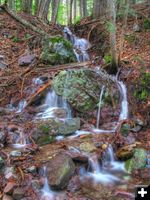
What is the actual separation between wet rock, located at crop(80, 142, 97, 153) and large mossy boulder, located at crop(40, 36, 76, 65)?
4.11 metres

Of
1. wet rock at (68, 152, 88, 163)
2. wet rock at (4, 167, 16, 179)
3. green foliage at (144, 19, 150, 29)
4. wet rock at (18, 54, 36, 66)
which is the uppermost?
green foliage at (144, 19, 150, 29)

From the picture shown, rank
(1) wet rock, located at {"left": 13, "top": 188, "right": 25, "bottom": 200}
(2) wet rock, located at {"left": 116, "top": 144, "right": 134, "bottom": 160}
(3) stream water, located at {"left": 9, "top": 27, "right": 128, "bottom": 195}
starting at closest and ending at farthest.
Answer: (1) wet rock, located at {"left": 13, "top": 188, "right": 25, "bottom": 200} < (3) stream water, located at {"left": 9, "top": 27, "right": 128, "bottom": 195} < (2) wet rock, located at {"left": 116, "top": 144, "right": 134, "bottom": 160}

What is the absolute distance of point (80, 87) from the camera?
8625 mm

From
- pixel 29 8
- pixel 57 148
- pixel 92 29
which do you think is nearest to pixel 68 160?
pixel 57 148

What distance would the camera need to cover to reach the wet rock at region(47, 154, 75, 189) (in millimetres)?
5359

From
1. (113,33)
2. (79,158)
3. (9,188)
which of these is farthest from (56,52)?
(9,188)

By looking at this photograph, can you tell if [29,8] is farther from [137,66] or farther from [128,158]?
[128,158]

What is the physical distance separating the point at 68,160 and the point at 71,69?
408 centimetres

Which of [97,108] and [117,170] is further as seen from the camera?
[97,108]

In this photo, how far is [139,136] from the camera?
7.40 m

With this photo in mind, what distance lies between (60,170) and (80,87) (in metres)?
3.53

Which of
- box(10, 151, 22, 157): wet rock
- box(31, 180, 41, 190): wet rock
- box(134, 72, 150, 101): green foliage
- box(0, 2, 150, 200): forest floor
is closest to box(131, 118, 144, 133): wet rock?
box(0, 2, 150, 200): forest floor

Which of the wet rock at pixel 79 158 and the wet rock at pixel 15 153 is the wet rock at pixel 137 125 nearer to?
the wet rock at pixel 79 158

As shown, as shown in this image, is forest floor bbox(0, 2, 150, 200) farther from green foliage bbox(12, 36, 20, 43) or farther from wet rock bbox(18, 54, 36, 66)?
wet rock bbox(18, 54, 36, 66)
